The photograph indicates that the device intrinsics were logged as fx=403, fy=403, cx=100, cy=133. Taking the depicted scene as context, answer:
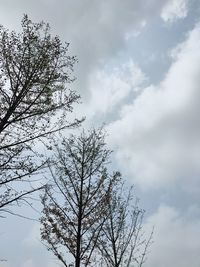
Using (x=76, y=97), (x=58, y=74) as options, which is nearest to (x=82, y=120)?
(x=76, y=97)

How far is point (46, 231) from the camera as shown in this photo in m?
15.2

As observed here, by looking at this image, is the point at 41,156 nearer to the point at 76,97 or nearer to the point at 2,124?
the point at 2,124

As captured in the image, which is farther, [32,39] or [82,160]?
[82,160]

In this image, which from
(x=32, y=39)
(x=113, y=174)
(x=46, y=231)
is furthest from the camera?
(x=113, y=174)

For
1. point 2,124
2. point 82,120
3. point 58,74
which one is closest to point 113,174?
point 82,120

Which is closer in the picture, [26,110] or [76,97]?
[26,110]

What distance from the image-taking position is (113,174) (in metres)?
16.9

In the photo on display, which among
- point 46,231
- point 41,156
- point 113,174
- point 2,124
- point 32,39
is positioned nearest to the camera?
point 2,124

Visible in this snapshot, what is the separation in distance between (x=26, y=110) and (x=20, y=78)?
984 millimetres

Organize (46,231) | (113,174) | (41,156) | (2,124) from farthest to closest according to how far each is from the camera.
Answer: (113,174)
(46,231)
(41,156)
(2,124)

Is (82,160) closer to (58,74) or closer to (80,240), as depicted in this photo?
(80,240)

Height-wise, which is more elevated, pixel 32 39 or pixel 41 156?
pixel 32 39

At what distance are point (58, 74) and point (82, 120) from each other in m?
1.56

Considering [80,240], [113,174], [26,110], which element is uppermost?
[113,174]
